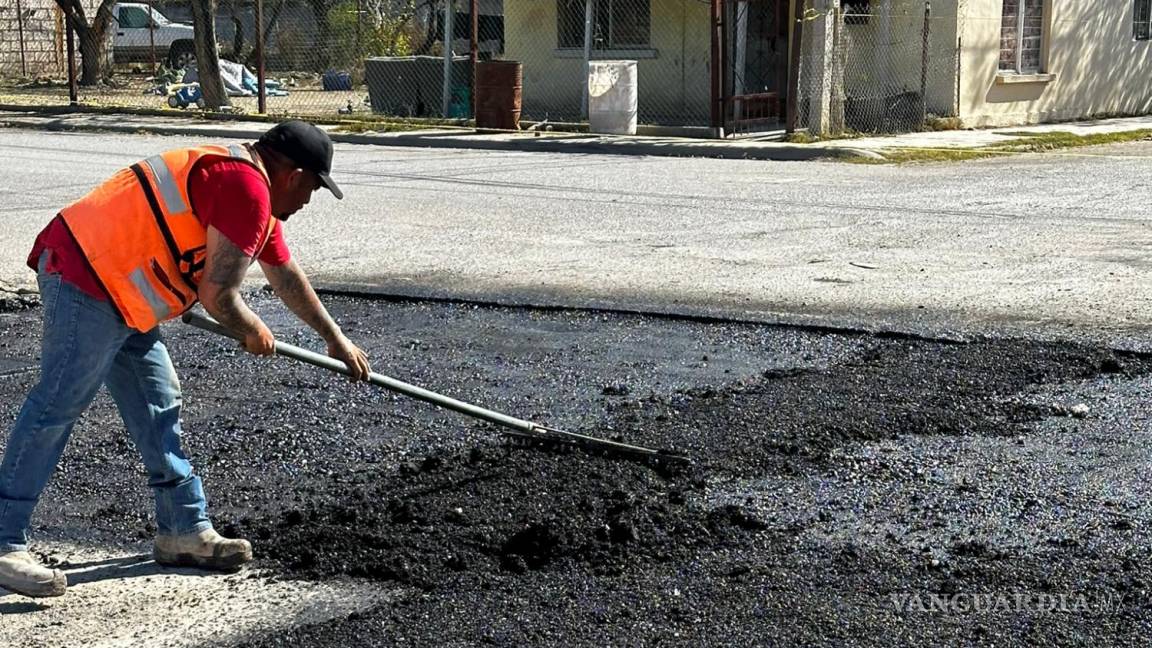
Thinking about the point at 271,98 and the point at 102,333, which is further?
the point at 271,98

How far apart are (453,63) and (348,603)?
20280mm

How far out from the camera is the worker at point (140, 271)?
12.6 feet

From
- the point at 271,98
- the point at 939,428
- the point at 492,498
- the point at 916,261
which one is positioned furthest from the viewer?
the point at 271,98

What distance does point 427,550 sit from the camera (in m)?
4.33

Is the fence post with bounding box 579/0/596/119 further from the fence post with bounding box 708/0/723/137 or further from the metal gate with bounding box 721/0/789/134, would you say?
the fence post with bounding box 708/0/723/137

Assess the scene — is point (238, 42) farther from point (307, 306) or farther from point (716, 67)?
point (307, 306)

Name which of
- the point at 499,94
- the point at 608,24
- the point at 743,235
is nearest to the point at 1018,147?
the point at 499,94

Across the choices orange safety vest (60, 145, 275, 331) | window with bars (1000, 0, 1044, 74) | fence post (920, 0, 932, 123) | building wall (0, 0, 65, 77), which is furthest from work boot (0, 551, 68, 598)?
building wall (0, 0, 65, 77)

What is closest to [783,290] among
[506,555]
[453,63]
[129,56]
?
[506,555]

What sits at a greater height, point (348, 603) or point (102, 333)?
point (102, 333)

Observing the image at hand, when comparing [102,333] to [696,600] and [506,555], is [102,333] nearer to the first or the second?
[506,555]

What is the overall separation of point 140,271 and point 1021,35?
20.7 m

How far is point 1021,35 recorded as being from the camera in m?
22.5

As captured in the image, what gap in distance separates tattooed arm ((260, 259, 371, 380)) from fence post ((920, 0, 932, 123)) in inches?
662
